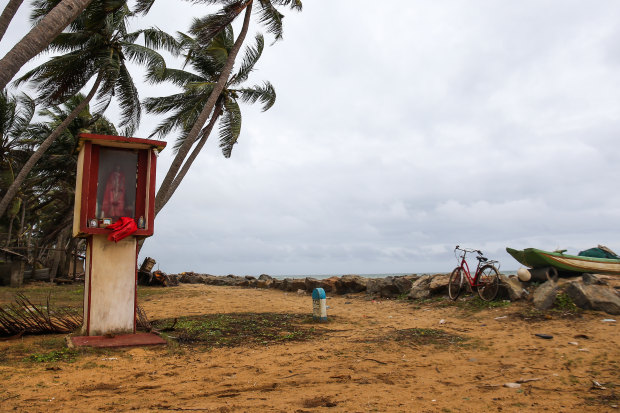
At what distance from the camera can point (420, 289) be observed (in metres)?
11.2

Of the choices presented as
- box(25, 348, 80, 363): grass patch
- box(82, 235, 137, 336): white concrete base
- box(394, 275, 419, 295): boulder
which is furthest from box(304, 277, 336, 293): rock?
box(25, 348, 80, 363): grass patch

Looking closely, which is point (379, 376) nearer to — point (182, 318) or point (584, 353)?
point (584, 353)

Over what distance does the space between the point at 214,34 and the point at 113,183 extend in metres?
6.70

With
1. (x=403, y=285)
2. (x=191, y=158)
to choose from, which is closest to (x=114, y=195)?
(x=191, y=158)

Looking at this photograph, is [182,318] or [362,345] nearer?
[362,345]

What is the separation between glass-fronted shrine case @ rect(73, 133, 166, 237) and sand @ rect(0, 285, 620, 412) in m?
1.94

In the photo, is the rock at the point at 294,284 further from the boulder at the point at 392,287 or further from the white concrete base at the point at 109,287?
the white concrete base at the point at 109,287

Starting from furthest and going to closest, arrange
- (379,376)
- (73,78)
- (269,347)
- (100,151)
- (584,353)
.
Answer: (73,78) → (100,151) → (269,347) → (584,353) → (379,376)

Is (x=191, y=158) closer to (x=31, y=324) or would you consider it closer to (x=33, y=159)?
(x=33, y=159)

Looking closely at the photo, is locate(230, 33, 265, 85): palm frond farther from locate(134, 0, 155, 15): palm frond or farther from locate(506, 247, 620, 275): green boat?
locate(506, 247, 620, 275): green boat

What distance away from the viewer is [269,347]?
5945 millimetres

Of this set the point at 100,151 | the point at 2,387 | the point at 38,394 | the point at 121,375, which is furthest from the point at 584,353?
the point at 100,151

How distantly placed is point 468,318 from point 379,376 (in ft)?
15.4

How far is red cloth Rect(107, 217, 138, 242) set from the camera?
19.8ft
